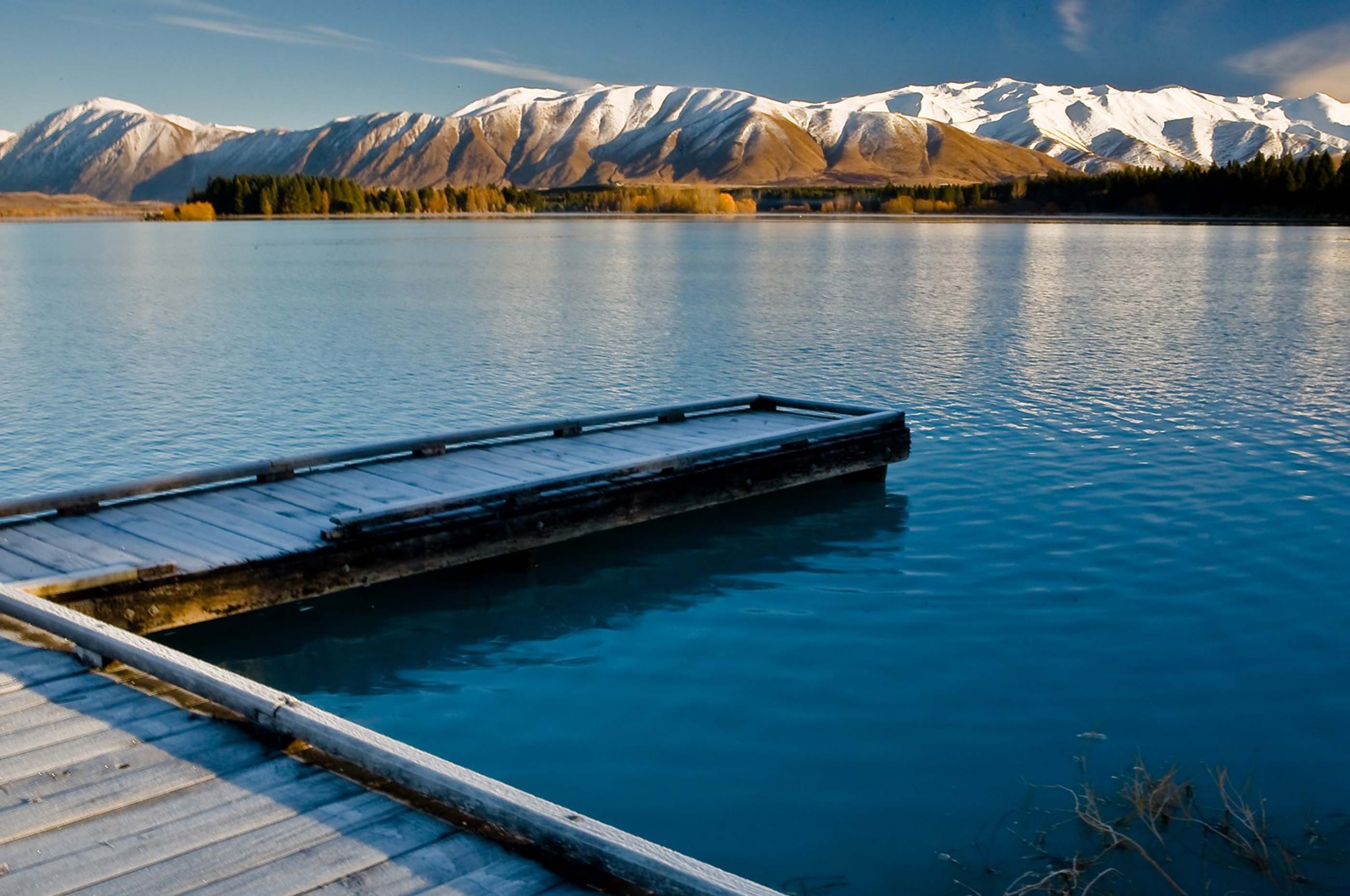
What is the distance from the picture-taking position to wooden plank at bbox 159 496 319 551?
9742 mm

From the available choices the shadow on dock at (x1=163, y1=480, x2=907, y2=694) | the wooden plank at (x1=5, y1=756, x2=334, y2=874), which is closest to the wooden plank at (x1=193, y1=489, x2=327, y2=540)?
the shadow on dock at (x1=163, y1=480, x2=907, y2=694)

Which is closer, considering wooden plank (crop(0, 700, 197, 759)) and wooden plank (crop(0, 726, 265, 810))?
wooden plank (crop(0, 726, 265, 810))

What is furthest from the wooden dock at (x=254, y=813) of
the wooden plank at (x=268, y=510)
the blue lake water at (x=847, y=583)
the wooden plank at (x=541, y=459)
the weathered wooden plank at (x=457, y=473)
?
the wooden plank at (x=541, y=459)

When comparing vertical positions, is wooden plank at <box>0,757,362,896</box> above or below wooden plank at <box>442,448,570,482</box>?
below

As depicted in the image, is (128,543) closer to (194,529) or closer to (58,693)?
(194,529)

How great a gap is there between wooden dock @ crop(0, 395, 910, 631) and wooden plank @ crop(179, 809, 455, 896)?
4.82 m

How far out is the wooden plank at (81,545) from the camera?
920cm

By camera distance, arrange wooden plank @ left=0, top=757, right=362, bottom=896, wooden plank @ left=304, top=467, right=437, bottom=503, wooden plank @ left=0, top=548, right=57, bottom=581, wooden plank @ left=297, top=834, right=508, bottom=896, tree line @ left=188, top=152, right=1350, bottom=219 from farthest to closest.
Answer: tree line @ left=188, top=152, right=1350, bottom=219 → wooden plank @ left=304, top=467, right=437, bottom=503 → wooden plank @ left=0, top=548, right=57, bottom=581 → wooden plank @ left=0, top=757, right=362, bottom=896 → wooden plank @ left=297, top=834, right=508, bottom=896

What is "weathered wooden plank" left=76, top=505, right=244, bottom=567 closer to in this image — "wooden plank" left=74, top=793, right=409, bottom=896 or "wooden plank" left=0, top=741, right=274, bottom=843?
"wooden plank" left=0, top=741, right=274, bottom=843

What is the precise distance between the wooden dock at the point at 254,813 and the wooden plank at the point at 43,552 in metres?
3.08

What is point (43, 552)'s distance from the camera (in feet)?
30.9

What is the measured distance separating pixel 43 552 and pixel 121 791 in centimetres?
516

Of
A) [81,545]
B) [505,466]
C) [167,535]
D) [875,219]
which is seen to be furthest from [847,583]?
[875,219]

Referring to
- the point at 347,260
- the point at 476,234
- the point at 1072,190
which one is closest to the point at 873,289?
the point at 347,260
